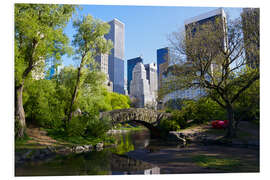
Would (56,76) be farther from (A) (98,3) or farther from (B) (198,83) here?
(B) (198,83)

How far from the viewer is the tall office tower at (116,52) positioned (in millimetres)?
7989

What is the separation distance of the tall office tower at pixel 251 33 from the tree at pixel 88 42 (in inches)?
214

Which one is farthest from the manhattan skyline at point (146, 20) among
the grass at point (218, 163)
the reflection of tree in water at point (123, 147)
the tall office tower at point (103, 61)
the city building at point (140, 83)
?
the grass at point (218, 163)

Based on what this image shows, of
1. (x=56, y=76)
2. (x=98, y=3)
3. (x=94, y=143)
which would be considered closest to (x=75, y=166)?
(x=94, y=143)

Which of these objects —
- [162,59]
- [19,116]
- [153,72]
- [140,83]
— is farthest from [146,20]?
[140,83]

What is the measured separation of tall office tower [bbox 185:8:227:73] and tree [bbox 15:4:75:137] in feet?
15.1

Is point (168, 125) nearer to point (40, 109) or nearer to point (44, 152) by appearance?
point (40, 109)

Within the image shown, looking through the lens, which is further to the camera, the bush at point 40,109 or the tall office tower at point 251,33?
the bush at point 40,109

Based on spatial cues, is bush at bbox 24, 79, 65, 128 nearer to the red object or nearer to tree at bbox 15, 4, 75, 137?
tree at bbox 15, 4, 75, 137

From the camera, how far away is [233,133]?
8.59 meters

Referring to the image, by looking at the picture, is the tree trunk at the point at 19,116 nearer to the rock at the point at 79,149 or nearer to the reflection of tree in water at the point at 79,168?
the reflection of tree in water at the point at 79,168

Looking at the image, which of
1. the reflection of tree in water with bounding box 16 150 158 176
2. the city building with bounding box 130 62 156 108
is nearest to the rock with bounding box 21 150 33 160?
the reflection of tree in water with bounding box 16 150 158 176

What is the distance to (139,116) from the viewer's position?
38.6 feet
